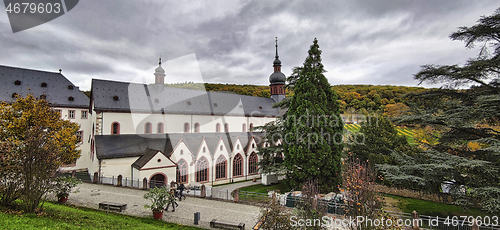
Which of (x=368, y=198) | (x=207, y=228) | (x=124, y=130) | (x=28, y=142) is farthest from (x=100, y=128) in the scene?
(x=368, y=198)

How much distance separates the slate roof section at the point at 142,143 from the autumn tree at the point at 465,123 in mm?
19198

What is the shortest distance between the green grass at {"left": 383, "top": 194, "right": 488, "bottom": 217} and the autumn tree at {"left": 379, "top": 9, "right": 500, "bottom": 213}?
7.12m

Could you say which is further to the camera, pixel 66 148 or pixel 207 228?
pixel 66 148

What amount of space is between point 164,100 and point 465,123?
87.0 feet

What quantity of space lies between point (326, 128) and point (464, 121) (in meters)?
8.23

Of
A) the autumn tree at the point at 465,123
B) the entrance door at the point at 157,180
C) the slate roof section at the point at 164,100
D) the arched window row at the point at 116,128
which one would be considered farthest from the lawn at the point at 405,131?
the arched window row at the point at 116,128

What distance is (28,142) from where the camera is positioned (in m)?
9.23

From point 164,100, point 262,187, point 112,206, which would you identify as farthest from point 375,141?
point 112,206

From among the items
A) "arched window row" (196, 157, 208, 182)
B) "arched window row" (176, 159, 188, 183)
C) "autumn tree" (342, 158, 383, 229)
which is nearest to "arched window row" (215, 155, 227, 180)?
"arched window row" (196, 157, 208, 182)

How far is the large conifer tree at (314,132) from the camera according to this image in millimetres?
16406

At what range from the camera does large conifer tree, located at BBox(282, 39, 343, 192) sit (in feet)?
53.8

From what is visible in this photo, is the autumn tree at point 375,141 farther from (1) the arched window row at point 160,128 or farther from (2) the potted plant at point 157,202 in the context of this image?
(1) the arched window row at point 160,128

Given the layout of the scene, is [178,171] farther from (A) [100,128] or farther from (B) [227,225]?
(B) [227,225]

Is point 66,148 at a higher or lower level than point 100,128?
lower
